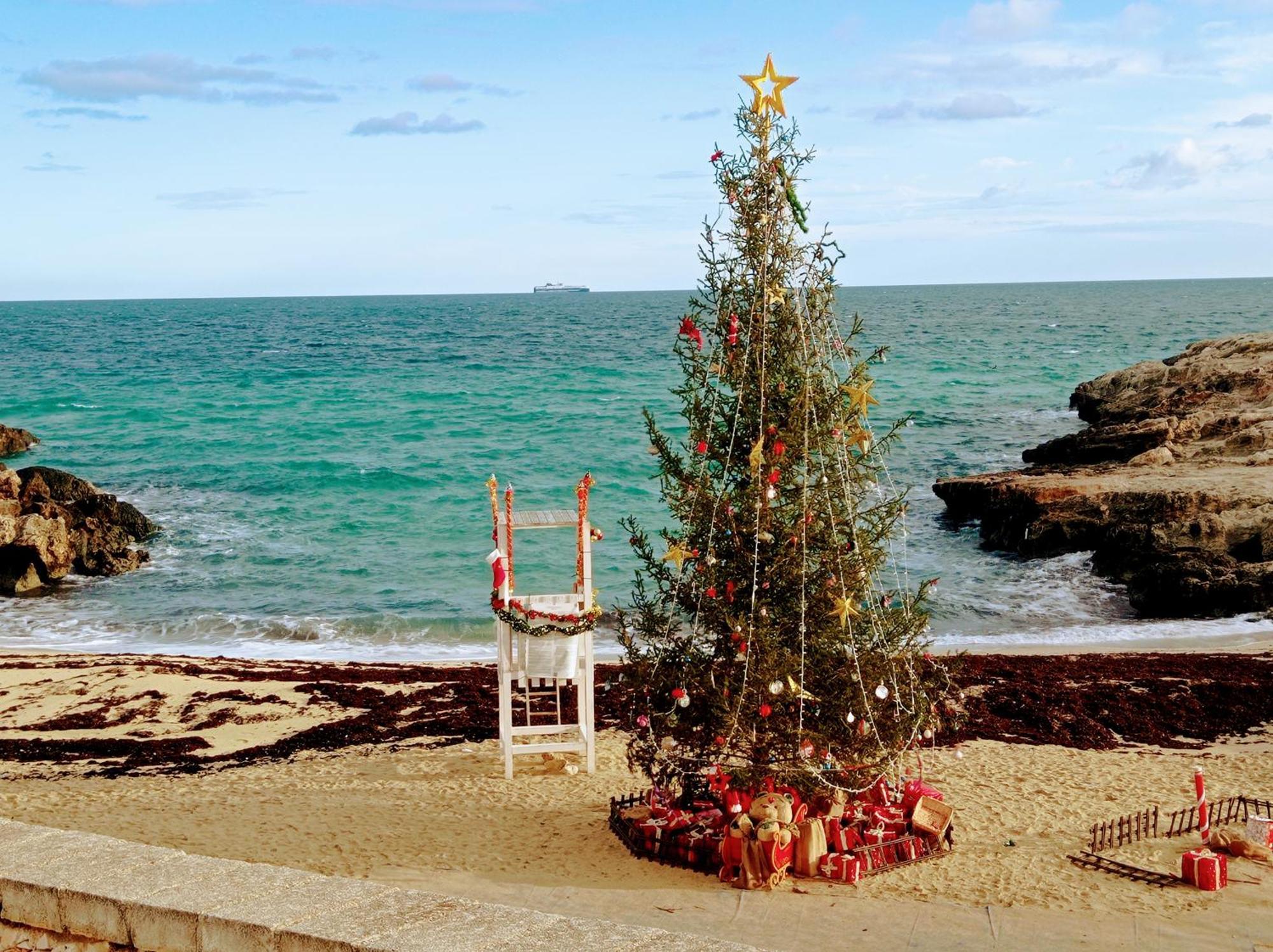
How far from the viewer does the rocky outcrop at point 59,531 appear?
2591 cm

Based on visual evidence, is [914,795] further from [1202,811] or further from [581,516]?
[581,516]

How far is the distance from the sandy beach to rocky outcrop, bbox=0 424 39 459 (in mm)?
32307

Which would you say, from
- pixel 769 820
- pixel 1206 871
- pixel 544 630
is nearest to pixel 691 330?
pixel 544 630

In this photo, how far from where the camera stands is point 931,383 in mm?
65000

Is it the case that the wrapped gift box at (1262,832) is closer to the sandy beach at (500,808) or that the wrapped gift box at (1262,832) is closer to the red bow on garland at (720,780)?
the sandy beach at (500,808)

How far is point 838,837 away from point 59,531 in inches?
888

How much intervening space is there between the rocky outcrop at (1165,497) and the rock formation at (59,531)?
20.7 metres

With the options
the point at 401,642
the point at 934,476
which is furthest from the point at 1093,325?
the point at 401,642

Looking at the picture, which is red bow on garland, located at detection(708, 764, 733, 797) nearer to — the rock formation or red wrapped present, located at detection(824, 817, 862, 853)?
red wrapped present, located at detection(824, 817, 862, 853)

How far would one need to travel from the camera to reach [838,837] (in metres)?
9.48

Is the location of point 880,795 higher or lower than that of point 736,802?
lower

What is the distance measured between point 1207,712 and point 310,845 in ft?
35.7

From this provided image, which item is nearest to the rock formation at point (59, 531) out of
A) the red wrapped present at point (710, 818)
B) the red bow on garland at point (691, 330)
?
the red wrapped present at point (710, 818)

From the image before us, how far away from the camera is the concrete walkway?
4.09 metres
